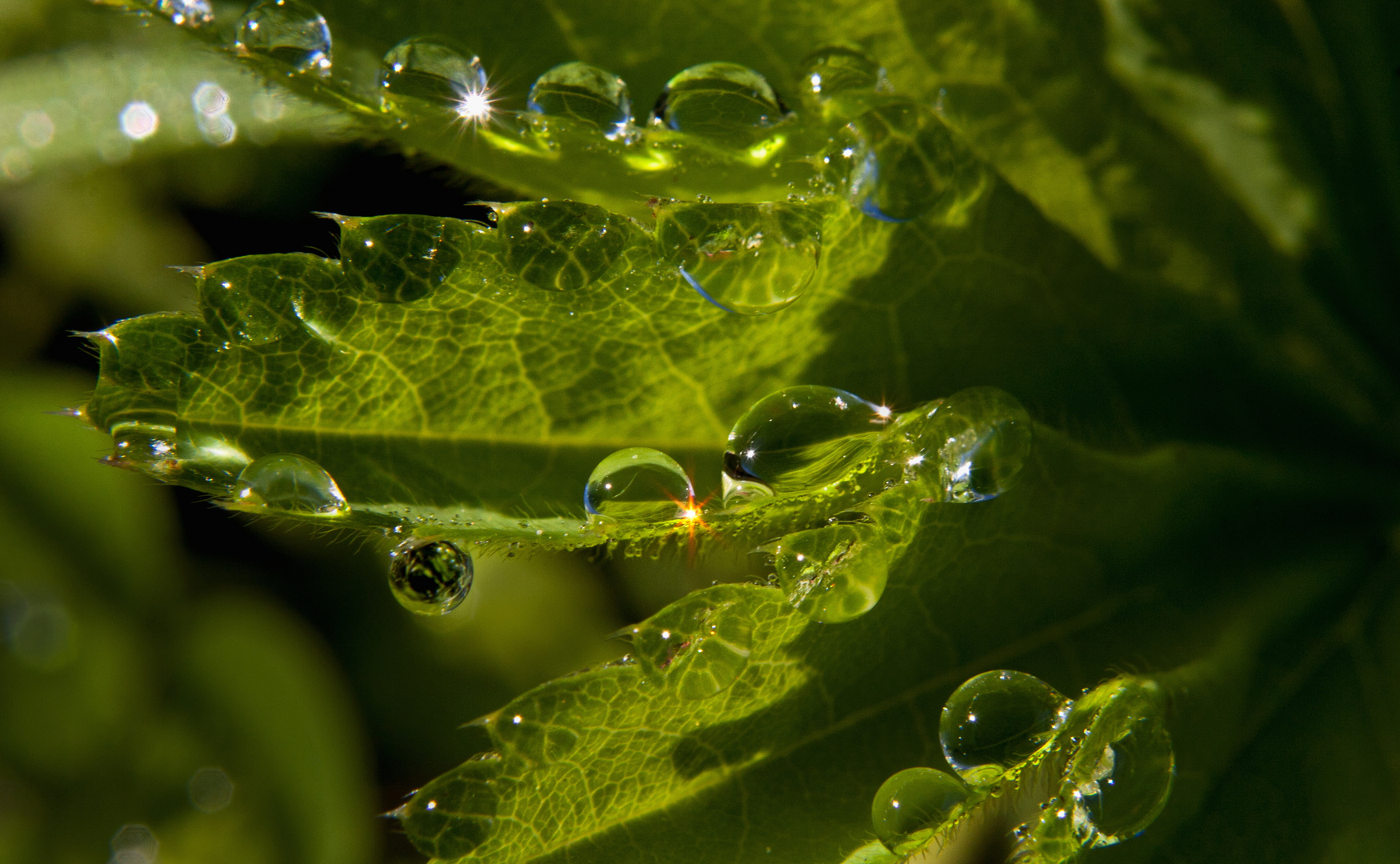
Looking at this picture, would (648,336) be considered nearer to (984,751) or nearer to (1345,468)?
(984,751)

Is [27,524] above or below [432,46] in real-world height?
above

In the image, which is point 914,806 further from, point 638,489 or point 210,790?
point 210,790

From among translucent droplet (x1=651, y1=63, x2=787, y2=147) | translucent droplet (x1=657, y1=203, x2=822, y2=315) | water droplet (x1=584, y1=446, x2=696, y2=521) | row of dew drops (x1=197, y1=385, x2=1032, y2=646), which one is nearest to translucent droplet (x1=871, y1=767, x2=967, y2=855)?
row of dew drops (x1=197, y1=385, x2=1032, y2=646)

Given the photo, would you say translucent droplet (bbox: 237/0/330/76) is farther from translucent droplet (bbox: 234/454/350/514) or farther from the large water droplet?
the large water droplet

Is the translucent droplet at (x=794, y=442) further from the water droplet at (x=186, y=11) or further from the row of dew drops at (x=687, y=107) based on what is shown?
the water droplet at (x=186, y=11)

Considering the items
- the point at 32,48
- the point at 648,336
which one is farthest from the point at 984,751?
the point at 32,48

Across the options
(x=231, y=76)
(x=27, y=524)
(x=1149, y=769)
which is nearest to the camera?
(x=1149, y=769)

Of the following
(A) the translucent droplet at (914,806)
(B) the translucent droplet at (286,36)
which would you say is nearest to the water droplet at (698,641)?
(A) the translucent droplet at (914,806)
